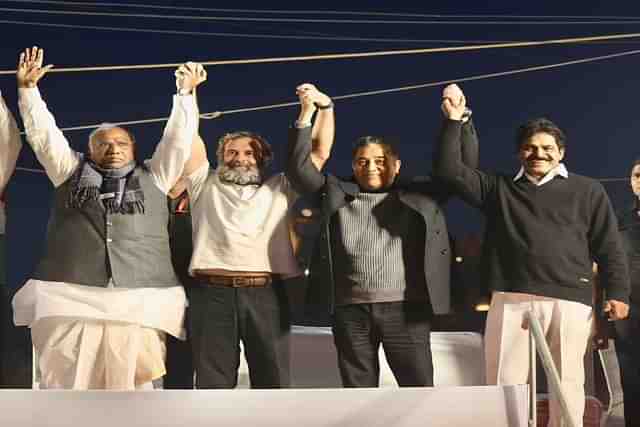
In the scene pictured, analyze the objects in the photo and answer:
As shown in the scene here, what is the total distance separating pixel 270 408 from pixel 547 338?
1088 millimetres

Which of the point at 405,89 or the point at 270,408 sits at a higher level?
the point at 405,89

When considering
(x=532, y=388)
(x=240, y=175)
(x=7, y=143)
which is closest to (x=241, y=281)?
(x=240, y=175)

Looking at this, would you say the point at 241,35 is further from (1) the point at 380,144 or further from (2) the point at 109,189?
(2) the point at 109,189

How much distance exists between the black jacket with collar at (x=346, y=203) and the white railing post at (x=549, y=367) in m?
0.44

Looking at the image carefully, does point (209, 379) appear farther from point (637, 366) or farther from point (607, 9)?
point (607, 9)

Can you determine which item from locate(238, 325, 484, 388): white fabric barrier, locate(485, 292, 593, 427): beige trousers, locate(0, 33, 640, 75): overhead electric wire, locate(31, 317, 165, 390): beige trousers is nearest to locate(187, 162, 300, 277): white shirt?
locate(31, 317, 165, 390): beige trousers

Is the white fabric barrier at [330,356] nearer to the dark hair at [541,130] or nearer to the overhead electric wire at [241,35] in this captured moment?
Answer: the dark hair at [541,130]

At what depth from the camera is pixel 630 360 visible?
403 centimetres

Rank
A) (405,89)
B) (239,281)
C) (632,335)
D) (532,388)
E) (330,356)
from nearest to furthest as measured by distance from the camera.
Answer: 1. (532,388)
2. (239,281)
3. (632,335)
4. (330,356)
5. (405,89)

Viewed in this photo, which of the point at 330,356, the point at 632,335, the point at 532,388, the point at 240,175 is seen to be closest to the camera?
the point at 532,388

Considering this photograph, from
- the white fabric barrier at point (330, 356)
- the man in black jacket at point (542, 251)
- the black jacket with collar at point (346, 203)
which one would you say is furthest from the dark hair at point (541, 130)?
the white fabric barrier at point (330, 356)

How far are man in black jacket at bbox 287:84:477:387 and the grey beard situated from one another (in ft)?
0.49

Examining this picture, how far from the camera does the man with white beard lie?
11.5 feet

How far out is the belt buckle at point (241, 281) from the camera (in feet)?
11.6
